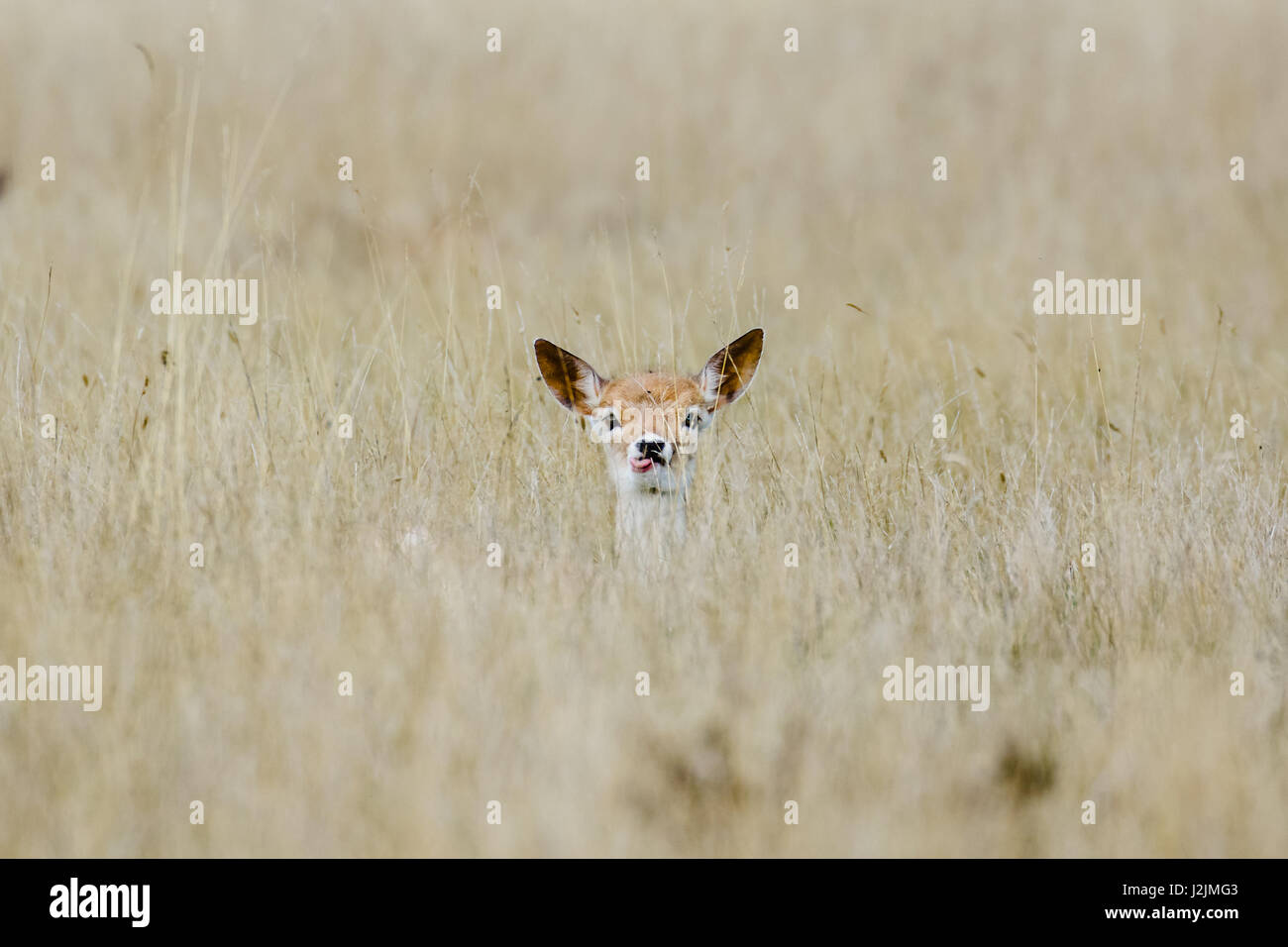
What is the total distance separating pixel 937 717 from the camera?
3467 mm

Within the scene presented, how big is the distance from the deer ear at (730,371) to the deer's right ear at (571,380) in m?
0.39

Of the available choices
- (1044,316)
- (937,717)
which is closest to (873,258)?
(1044,316)

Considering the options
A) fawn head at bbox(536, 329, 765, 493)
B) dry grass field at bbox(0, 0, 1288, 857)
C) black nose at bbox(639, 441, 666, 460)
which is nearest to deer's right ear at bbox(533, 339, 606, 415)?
fawn head at bbox(536, 329, 765, 493)

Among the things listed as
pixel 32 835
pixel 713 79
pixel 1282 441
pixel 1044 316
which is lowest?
pixel 32 835

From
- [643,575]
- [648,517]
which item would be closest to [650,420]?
[648,517]

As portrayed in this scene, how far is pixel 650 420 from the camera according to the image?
15.6 ft

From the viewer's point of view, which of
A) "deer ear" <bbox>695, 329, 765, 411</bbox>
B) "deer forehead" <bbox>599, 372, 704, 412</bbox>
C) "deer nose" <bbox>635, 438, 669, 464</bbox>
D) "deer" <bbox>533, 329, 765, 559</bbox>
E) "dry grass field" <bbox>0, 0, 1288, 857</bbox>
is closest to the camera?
"dry grass field" <bbox>0, 0, 1288, 857</bbox>

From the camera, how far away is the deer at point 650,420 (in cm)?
468

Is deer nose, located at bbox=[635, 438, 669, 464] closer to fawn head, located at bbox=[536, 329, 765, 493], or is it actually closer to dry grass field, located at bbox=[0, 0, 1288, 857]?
fawn head, located at bbox=[536, 329, 765, 493]

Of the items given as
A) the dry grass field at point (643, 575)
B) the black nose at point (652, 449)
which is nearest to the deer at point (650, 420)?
the black nose at point (652, 449)

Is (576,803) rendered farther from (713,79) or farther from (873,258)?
(713,79)

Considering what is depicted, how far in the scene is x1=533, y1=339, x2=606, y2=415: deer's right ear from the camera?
4883 millimetres

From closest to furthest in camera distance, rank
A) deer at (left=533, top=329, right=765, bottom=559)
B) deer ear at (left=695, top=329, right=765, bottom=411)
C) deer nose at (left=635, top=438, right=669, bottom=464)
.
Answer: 1. deer nose at (left=635, top=438, right=669, bottom=464)
2. deer at (left=533, top=329, right=765, bottom=559)
3. deer ear at (left=695, top=329, right=765, bottom=411)
